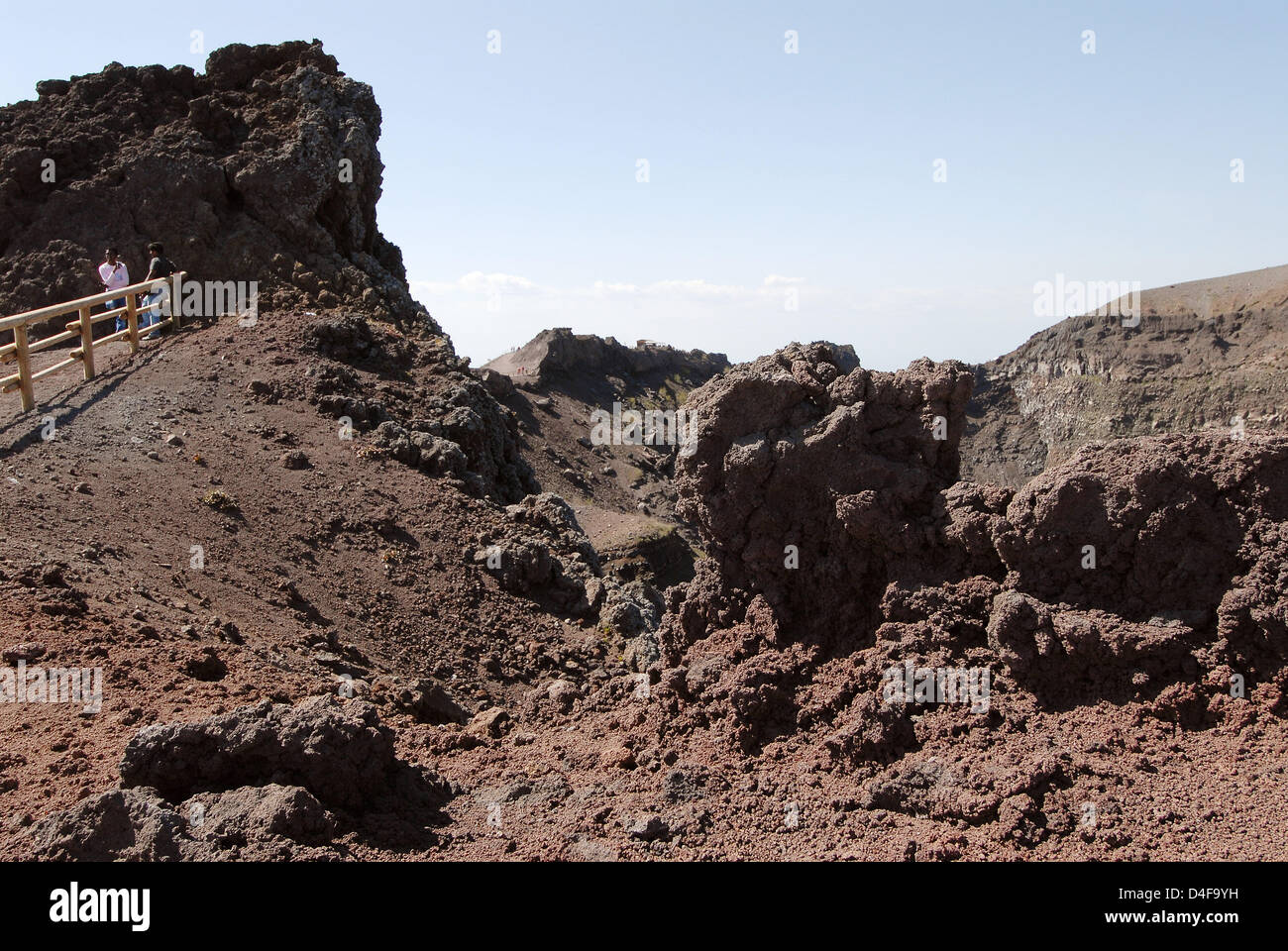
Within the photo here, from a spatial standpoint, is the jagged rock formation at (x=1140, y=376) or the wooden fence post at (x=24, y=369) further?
the jagged rock formation at (x=1140, y=376)

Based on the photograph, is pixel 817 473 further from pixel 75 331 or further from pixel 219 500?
pixel 75 331

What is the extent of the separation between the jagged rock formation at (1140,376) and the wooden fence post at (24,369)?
1092 inches

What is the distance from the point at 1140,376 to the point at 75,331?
31.8 m

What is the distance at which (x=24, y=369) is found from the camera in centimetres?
1138

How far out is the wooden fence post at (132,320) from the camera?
45.6ft

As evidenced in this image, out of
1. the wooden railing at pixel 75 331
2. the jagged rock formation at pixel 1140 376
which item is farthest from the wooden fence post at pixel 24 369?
the jagged rock formation at pixel 1140 376

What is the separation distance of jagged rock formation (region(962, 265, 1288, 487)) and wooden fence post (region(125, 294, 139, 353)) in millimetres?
26098

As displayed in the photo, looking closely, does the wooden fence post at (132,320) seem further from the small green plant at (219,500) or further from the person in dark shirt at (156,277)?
the small green plant at (219,500)

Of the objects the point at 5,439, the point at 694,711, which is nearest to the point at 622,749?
the point at 694,711

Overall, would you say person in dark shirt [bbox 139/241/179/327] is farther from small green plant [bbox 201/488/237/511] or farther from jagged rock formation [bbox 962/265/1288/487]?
jagged rock formation [bbox 962/265/1288/487]

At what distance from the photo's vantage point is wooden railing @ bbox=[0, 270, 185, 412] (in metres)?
11.3

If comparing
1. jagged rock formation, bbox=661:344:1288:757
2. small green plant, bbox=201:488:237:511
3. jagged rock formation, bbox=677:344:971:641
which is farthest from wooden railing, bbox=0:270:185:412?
jagged rock formation, bbox=661:344:1288:757

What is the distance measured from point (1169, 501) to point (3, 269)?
57.9 feet
